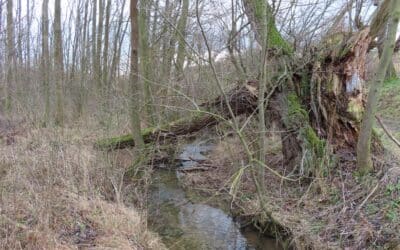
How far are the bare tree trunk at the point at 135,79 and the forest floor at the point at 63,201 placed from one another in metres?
1.22

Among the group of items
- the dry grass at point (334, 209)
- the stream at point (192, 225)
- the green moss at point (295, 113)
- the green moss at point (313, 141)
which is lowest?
the stream at point (192, 225)

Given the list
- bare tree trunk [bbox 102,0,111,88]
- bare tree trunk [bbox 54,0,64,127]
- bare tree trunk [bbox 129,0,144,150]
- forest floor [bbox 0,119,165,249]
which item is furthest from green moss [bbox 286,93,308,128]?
bare tree trunk [bbox 102,0,111,88]

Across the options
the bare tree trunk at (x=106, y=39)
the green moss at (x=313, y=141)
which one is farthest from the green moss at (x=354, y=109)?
the bare tree trunk at (x=106, y=39)

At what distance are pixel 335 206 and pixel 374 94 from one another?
1.53 m

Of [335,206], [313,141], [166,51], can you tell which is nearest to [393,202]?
[335,206]

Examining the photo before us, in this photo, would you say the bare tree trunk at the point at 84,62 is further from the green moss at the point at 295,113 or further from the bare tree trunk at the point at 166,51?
the green moss at the point at 295,113

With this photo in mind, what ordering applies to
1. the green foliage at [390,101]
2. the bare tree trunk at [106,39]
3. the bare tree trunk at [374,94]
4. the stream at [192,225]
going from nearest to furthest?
the bare tree trunk at [374,94]
the stream at [192,225]
the green foliage at [390,101]
the bare tree trunk at [106,39]

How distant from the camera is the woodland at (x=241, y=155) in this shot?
475cm

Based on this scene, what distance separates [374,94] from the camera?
5035 millimetres

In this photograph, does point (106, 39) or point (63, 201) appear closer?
point (63, 201)

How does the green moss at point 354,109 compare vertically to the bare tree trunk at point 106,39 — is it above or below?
below

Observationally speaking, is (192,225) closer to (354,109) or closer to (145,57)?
(354,109)

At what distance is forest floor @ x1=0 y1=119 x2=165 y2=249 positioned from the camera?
422cm

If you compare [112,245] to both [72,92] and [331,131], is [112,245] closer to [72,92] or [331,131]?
[331,131]
